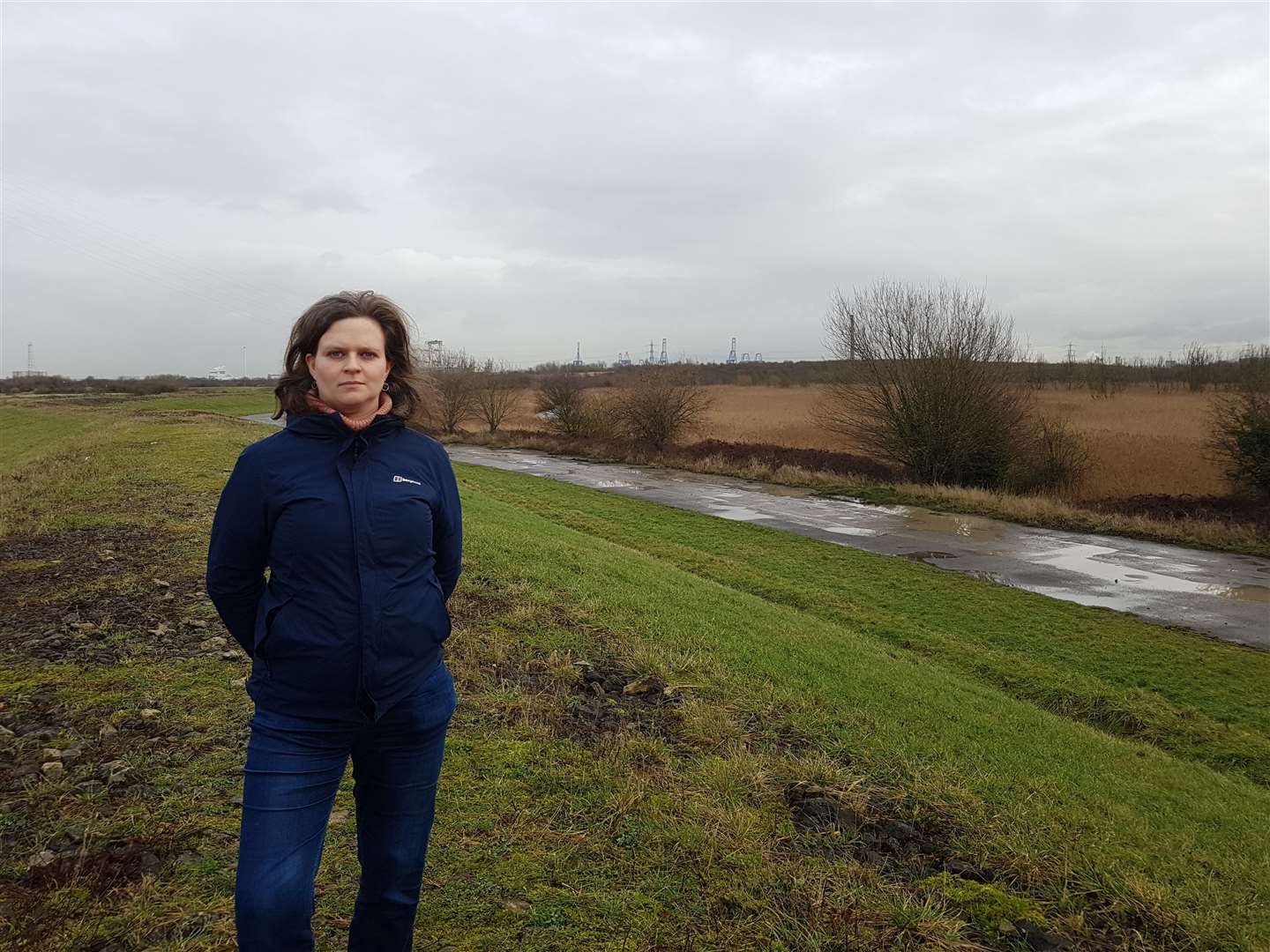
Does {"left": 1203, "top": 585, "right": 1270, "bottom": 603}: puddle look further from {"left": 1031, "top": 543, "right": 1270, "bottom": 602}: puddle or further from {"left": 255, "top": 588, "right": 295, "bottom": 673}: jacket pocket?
{"left": 255, "top": 588, "right": 295, "bottom": 673}: jacket pocket

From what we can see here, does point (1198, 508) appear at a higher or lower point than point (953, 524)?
higher

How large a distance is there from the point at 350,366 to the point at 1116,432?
33528mm

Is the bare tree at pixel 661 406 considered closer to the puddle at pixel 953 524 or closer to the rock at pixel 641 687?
the puddle at pixel 953 524

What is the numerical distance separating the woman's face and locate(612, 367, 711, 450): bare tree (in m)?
32.7

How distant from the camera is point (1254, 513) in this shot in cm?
1934

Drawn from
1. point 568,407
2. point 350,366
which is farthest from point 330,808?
point 568,407

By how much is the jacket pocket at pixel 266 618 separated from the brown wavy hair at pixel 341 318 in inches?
20.9

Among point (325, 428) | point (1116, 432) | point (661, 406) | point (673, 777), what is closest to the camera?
point (325, 428)

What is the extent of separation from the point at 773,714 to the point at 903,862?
6.08 ft

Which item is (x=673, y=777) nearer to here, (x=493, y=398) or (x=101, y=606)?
(x=101, y=606)

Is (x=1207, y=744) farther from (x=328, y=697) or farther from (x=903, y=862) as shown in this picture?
(x=328, y=697)

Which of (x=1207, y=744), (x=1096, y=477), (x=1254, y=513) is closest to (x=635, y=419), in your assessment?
(x=1096, y=477)

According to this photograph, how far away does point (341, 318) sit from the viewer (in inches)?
94.2

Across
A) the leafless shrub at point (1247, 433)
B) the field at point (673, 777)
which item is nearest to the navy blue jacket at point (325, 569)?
the field at point (673, 777)
